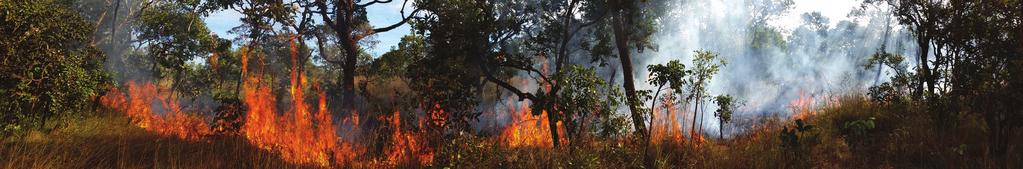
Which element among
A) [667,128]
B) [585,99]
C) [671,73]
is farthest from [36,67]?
[667,128]

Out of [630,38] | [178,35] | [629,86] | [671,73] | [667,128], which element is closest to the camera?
[671,73]

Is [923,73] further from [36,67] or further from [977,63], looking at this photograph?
[36,67]

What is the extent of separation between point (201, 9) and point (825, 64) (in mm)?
38685

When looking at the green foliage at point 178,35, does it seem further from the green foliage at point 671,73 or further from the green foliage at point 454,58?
the green foliage at point 671,73

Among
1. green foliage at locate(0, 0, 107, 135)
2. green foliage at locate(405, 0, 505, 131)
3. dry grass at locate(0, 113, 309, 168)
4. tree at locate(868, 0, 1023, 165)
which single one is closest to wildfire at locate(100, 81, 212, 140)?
dry grass at locate(0, 113, 309, 168)

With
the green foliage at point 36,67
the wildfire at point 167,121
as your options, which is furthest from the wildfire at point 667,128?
the green foliage at point 36,67

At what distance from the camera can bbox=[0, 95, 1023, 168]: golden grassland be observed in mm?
5469

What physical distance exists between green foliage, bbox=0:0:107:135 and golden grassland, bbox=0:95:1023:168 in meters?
0.27

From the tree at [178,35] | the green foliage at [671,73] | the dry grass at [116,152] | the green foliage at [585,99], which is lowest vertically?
the dry grass at [116,152]

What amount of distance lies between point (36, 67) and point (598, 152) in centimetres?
623

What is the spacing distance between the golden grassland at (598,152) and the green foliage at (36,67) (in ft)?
0.88

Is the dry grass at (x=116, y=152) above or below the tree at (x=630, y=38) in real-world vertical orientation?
below

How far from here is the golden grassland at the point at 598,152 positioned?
17.9 ft

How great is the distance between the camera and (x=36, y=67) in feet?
19.6
